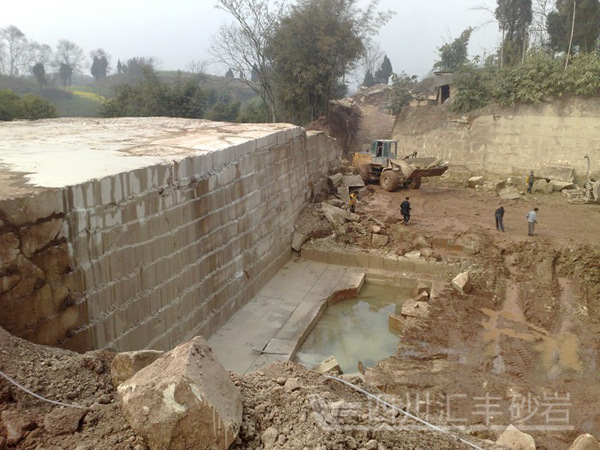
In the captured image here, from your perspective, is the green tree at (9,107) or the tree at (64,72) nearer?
the green tree at (9,107)

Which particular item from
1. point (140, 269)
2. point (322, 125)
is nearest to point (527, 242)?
point (140, 269)

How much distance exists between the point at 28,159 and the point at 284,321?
501 centimetres

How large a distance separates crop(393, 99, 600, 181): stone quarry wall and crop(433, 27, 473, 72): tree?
1445cm

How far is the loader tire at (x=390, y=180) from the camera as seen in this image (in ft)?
54.7

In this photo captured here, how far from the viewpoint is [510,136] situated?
19094 millimetres

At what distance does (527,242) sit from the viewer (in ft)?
38.5

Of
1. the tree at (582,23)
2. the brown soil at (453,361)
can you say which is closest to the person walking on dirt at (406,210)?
the brown soil at (453,361)

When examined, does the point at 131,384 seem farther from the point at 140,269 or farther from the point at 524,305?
the point at 524,305

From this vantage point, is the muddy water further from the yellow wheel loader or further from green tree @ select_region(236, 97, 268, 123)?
green tree @ select_region(236, 97, 268, 123)

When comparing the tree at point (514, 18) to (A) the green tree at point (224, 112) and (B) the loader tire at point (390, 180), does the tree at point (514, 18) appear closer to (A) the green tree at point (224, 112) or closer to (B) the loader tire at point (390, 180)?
(B) the loader tire at point (390, 180)

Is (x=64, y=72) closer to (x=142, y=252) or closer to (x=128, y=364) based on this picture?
(x=142, y=252)

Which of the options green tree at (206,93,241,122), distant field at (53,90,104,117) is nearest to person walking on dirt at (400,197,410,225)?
green tree at (206,93,241,122)

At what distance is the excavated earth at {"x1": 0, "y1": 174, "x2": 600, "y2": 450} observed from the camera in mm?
2965

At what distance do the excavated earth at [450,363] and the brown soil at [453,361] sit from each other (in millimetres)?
15
